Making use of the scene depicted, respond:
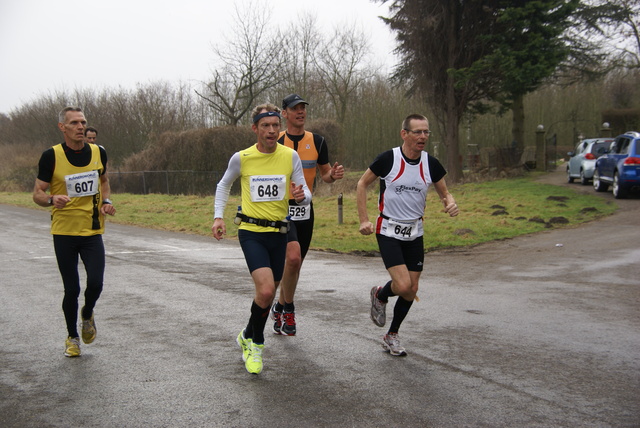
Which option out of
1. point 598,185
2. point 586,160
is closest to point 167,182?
point 586,160

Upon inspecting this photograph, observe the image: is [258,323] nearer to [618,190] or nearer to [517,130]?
[618,190]

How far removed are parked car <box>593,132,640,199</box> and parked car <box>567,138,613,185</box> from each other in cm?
296

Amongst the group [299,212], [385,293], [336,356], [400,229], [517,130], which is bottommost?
[336,356]

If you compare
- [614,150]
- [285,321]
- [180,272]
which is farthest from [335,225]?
A: [285,321]

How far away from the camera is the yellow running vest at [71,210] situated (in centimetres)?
589

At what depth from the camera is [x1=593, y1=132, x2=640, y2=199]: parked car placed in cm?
2042

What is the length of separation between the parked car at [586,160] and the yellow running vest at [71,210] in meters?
22.9

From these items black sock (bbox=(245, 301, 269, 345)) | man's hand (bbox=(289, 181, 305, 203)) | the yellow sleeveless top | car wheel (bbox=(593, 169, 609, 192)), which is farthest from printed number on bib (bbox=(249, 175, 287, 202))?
car wheel (bbox=(593, 169, 609, 192))

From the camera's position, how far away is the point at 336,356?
573 centimetres

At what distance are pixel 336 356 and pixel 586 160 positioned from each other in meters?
23.0

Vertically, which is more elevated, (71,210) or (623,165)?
(71,210)

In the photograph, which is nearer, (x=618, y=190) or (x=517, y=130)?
(x=618, y=190)

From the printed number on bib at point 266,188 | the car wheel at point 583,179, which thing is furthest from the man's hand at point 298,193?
the car wheel at point 583,179

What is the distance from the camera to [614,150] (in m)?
22.2
